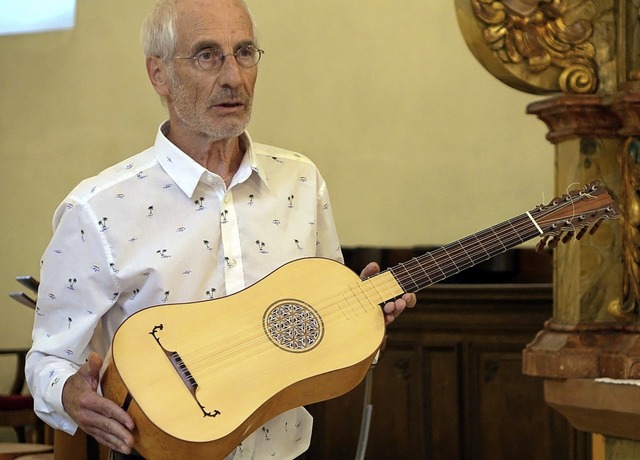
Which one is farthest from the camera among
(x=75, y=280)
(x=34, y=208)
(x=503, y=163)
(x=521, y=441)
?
(x=34, y=208)

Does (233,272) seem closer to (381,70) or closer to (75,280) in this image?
(75,280)

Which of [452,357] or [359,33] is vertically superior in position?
[359,33]

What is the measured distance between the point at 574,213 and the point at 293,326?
2.29ft

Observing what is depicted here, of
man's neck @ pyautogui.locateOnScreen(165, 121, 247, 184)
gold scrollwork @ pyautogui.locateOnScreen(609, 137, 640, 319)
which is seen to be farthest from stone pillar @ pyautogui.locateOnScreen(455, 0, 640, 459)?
man's neck @ pyautogui.locateOnScreen(165, 121, 247, 184)

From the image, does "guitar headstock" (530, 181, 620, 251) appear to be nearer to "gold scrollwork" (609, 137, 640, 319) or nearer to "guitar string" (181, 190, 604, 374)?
"guitar string" (181, 190, 604, 374)

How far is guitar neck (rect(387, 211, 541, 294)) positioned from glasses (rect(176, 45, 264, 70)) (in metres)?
0.57

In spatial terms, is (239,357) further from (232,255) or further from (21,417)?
(21,417)

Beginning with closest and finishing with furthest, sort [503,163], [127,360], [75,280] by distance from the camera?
[127,360], [75,280], [503,163]

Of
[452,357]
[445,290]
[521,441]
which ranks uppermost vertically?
[445,290]

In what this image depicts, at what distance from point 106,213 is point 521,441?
10.7ft

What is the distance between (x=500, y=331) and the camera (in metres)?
5.32

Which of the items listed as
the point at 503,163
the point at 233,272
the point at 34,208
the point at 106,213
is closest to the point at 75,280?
the point at 106,213

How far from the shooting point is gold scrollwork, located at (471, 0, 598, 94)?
114 inches

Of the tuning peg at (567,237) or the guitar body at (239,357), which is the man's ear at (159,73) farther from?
the tuning peg at (567,237)
